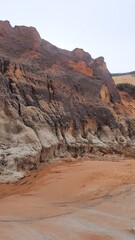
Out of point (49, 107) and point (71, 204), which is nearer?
point (71, 204)

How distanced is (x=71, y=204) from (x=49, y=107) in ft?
16.8

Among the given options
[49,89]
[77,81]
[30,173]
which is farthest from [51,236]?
[77,81]

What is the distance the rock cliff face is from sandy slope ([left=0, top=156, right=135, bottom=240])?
27.1 inches

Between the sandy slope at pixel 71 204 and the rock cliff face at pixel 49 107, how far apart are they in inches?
27.1

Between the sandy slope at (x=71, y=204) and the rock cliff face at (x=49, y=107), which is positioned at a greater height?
the rock cliff face at (x=49, y=107)

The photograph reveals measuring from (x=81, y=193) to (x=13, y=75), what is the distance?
4.79m

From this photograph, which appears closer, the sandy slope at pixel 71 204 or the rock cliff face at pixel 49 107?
the sandy slope at pixel 71 204

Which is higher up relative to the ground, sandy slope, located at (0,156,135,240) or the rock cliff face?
the rock cliff face

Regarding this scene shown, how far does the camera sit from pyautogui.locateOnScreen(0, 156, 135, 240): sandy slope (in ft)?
14.4

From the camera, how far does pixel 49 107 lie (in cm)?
1077

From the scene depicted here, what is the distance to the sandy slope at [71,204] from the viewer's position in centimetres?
439

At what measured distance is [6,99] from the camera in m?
8.79

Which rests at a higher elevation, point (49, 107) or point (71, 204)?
point (49, 107)

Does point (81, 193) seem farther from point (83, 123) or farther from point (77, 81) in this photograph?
point (77, 81)
